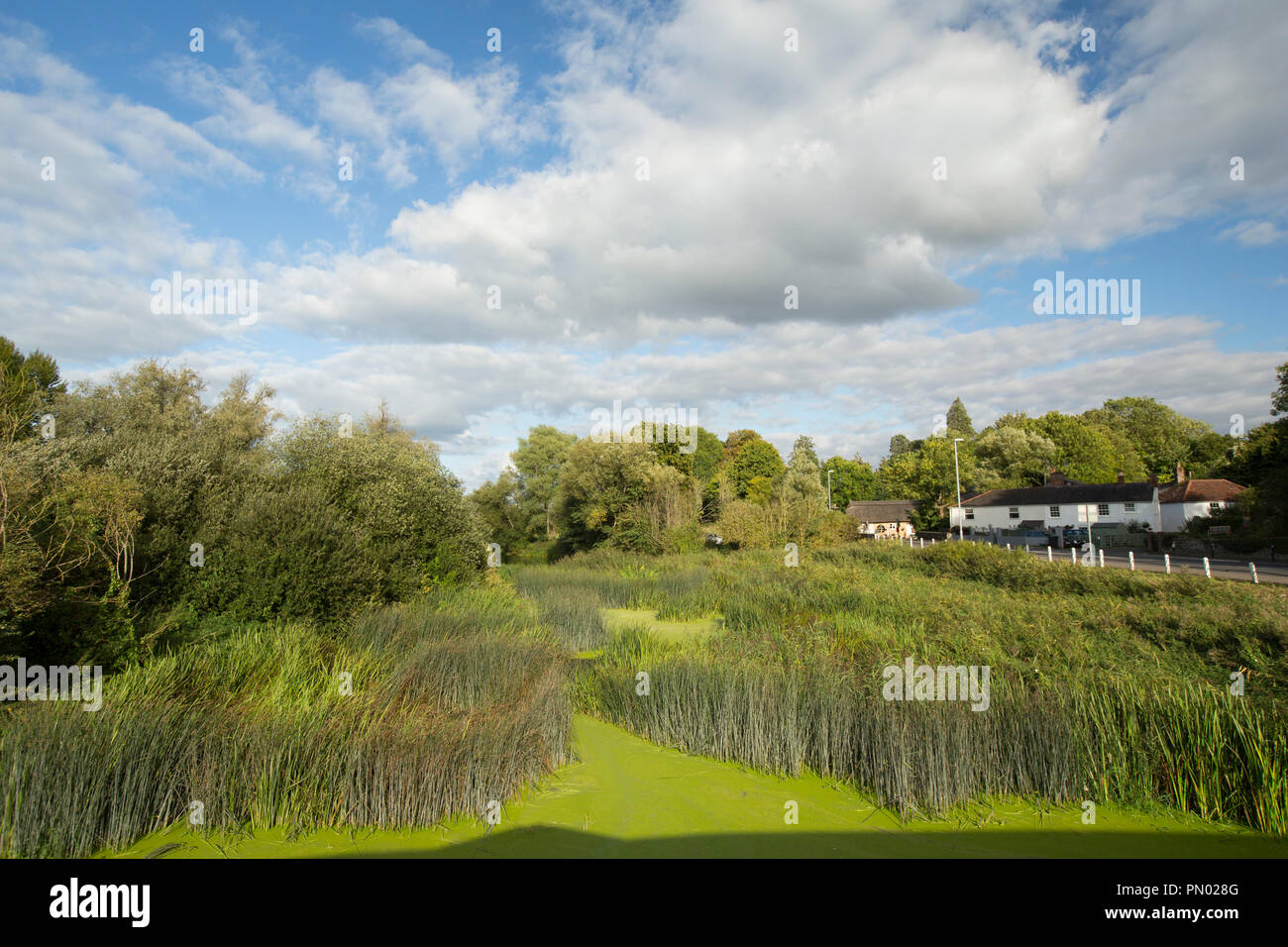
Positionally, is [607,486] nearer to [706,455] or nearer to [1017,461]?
[706,455]

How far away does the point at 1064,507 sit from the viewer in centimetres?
4566

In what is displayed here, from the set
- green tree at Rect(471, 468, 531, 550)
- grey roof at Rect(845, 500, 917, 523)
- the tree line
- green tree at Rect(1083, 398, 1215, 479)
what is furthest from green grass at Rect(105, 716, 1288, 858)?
green tree at Rect(1083, 398, 1215, 479)

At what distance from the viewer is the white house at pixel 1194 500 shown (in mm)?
41875

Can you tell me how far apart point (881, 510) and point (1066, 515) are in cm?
1805

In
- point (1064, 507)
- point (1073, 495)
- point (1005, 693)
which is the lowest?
point (1064, 507)

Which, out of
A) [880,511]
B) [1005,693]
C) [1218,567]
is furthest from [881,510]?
[1005,693]

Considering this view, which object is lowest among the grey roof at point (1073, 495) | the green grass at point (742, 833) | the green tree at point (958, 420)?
the green grass at point (742, 833)

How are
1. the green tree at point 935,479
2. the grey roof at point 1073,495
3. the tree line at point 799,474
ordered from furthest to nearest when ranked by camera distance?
the green tree at point 935,479 < the grey roof at point 1073,495 < the tree line at point 799,474

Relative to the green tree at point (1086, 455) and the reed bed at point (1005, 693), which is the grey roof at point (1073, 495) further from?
the reed bed at point (1005, 693)

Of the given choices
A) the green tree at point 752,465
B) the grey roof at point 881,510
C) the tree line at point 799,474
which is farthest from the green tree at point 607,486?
the grey roof at point 881,510

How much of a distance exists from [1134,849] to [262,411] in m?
27.7

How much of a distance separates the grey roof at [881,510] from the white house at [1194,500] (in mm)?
19488
